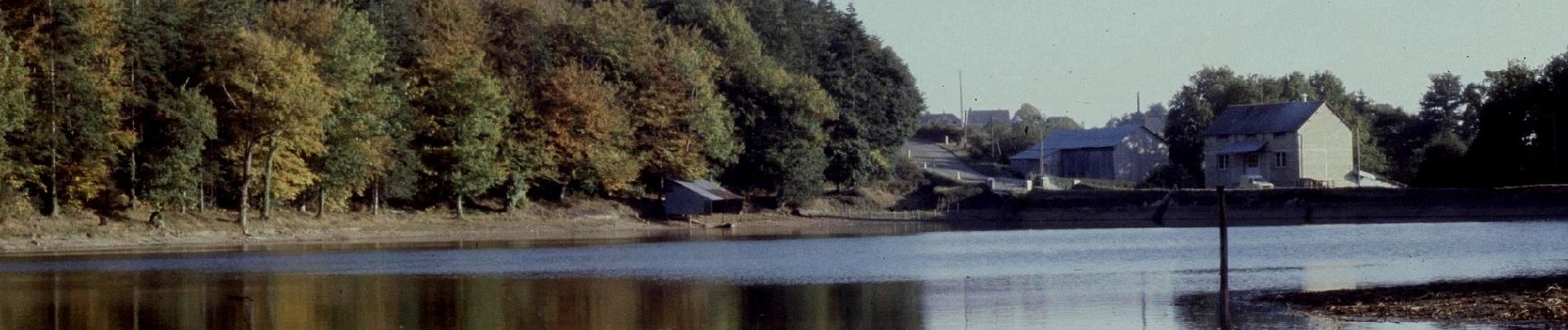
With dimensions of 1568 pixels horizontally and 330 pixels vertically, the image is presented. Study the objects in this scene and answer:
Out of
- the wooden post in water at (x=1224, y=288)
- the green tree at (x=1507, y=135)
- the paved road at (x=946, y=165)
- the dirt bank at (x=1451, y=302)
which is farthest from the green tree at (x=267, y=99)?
the green tree at (x=1507, y=135)

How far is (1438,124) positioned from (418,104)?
3140 inches

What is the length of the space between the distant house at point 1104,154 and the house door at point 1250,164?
41.8 feet

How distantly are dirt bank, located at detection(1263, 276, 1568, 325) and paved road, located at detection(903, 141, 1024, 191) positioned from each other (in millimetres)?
65771

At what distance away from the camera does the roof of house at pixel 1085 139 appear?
374 ft

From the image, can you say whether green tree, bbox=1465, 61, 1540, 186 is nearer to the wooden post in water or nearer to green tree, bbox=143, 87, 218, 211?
the wooden post in water

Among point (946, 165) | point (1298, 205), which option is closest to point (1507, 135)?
point (1298, 205)

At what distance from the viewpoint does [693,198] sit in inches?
3263

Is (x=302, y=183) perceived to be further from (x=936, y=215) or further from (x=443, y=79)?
(x=936, y=215)

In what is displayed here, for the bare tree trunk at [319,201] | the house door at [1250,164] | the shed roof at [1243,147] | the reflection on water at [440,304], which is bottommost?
the reflection on water at [440,304]

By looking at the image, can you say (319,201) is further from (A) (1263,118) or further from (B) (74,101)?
(A) (1263,118)

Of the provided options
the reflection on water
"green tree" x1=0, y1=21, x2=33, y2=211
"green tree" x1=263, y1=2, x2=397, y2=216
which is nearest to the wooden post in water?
the reflection on water

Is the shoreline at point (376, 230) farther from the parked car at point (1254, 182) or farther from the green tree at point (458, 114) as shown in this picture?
the parked car at point (1254, 182)

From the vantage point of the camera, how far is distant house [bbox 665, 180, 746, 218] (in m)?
82.6

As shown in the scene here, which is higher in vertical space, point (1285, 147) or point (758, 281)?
point (1285, 147)
